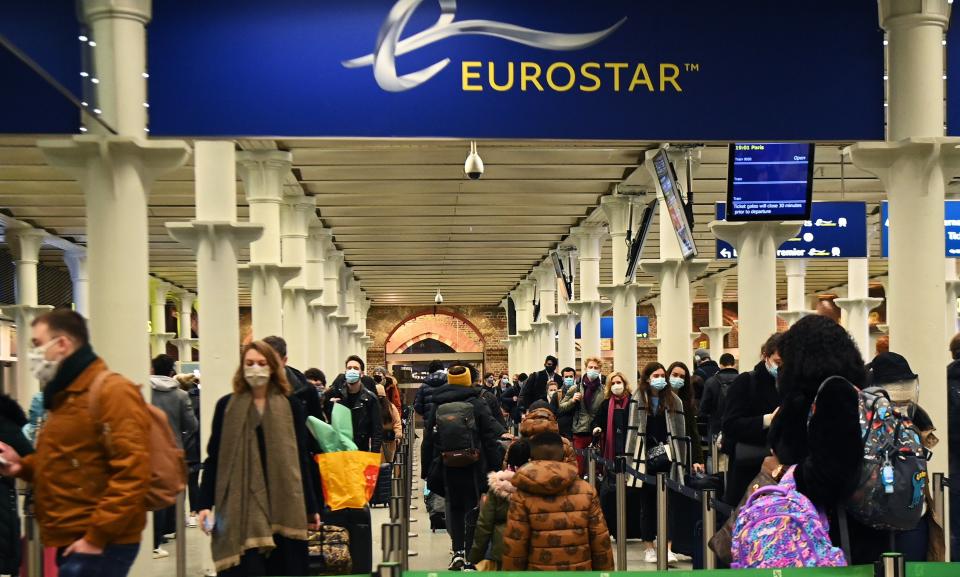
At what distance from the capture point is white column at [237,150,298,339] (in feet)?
59.6

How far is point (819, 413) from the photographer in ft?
15.8

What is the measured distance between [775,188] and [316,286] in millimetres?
15678

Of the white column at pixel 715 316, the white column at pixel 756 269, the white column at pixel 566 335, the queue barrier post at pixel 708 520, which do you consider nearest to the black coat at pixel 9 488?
the queue barrier post at pixel 708 520

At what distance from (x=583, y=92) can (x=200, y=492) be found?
403 centimetres

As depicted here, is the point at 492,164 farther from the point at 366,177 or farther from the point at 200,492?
the point at 200,492

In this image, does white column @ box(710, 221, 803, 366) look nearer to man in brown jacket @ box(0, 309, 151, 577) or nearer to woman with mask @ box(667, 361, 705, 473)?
woman with mask @ box(667, 361, 705, 473)

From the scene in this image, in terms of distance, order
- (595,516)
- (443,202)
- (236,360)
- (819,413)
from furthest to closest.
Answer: (443,202) → (236,360) → (595,516) → (819,413)

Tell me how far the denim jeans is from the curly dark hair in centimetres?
272

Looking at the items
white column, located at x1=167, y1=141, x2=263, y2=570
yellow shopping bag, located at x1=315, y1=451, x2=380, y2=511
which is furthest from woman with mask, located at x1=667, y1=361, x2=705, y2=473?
white column, located at x1=167, y1=141, x2=263, y2=570

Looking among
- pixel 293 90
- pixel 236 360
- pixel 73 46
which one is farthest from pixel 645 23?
pixel 236 360

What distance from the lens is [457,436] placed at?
1012 centimetres

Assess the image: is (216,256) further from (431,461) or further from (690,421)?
(690,421)

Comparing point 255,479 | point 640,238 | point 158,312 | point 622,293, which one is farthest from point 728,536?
point 158,312

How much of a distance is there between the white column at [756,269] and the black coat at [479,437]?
5760mm
